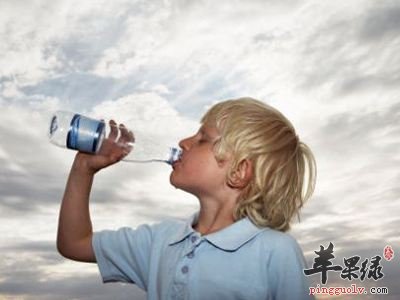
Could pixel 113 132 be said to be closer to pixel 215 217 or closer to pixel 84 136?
pixel 84 136

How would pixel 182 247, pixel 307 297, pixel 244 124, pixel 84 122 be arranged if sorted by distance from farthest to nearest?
pixel 84 122 < pixel 244 124 < pixel 182 247 < pixel 307 297

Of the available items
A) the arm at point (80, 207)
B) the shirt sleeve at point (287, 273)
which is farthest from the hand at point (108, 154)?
the shirt sleeve at point (287, 273)

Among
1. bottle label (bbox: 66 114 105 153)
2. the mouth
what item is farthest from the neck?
bottle label (bbox: 66 114 105 153)

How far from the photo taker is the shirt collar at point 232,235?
2.10m

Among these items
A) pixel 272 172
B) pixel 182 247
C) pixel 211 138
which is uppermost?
pixel 211 138

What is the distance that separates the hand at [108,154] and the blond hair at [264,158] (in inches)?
17.3

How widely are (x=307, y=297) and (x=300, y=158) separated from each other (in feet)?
2.29

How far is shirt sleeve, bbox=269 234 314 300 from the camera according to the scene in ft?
6.42

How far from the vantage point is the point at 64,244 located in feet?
7.97

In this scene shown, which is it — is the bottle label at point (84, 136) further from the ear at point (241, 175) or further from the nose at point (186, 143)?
the ear at point (241, 175)

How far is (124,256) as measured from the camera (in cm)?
240

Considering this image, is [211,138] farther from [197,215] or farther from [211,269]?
[211,269]

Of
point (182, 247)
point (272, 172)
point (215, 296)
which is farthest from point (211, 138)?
point (215, 296)

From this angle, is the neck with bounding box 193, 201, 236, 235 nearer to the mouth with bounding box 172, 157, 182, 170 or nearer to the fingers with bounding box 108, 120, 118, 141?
the mouth with bounding box 172, 157, 182, 170
